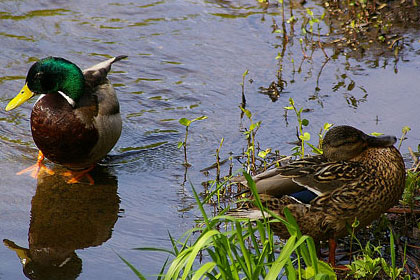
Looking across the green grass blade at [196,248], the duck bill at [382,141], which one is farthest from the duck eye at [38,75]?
the green grass blade at [196,248]

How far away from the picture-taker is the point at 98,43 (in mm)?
7727

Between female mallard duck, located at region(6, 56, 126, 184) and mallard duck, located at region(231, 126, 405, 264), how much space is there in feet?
5.35

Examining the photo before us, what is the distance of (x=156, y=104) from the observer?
6.68m

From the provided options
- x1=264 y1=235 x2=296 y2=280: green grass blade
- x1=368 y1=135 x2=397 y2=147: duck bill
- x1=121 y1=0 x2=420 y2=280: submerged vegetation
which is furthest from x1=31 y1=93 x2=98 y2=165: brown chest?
x1=264 y1=235 x2=296 y2=280: green grass blade

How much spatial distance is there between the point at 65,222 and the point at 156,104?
6.74ft

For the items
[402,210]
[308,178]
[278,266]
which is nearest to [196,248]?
[278,266]

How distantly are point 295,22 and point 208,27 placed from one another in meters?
0.89

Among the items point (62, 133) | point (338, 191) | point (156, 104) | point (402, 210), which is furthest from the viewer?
point (156, 104)

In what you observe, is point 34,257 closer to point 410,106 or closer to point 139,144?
point 139,144

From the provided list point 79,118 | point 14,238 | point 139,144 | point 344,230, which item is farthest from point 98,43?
point 344,230

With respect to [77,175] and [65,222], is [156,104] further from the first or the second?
[65,222]

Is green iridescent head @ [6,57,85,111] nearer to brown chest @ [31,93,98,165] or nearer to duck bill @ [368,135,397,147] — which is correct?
brown chest @ [31,93,98,165]

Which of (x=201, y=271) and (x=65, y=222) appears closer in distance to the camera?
(x=201, y=271)

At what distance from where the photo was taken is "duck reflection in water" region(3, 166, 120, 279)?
171 inches
